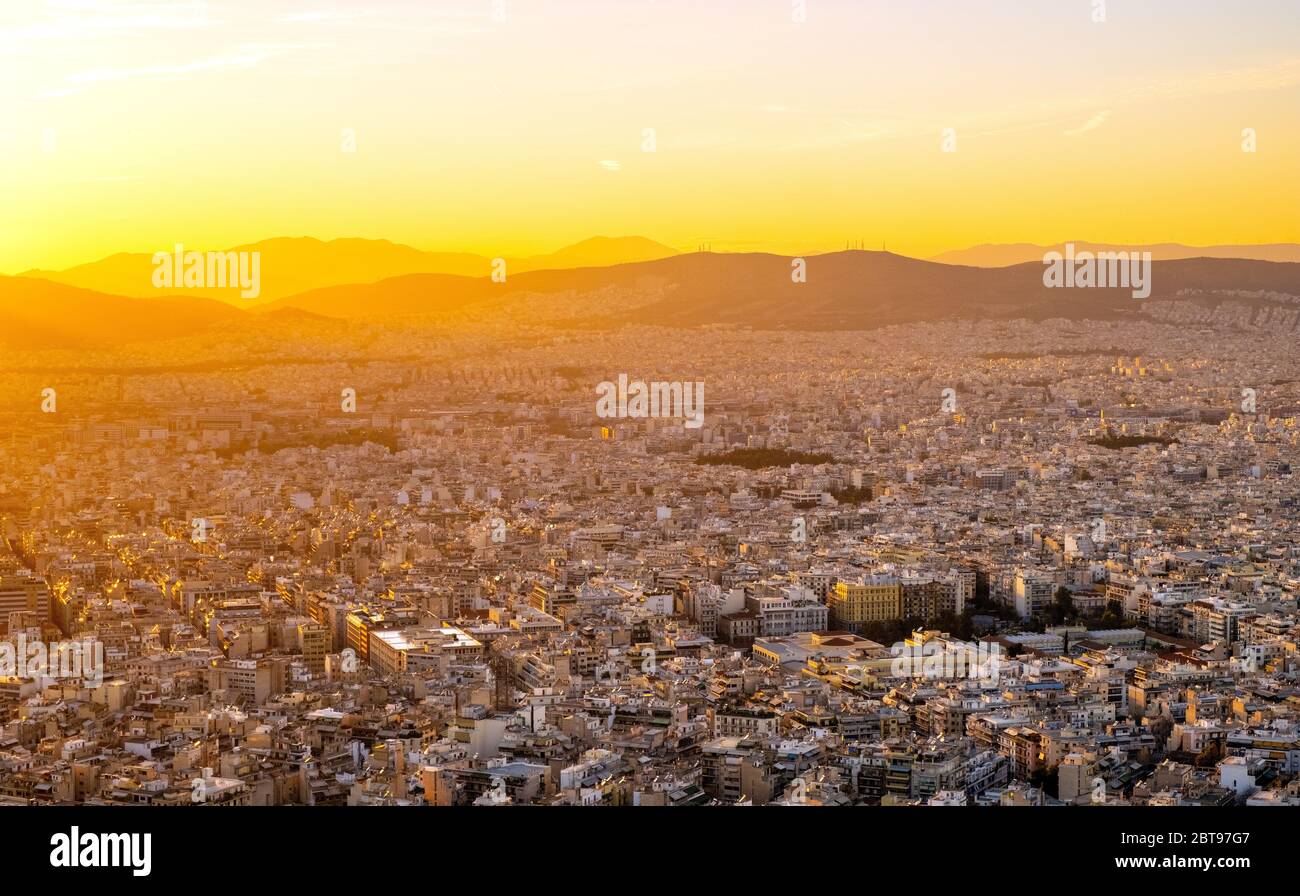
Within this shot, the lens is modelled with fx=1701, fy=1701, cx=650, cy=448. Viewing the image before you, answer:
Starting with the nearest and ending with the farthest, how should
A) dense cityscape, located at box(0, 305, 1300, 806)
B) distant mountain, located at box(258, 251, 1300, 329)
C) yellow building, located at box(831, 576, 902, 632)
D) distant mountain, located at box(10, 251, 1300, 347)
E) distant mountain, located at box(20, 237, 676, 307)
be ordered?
dense cityscape, located at box(0, 305, 1300, 806), yellow building, located at box(831, 576, 902, 632), distant mountain, located at box(20, 237, 676, 307), distant mountain, located at box(10, 251, 1300, 347), distant mountain, located at box(258, 251, 1300, 329)

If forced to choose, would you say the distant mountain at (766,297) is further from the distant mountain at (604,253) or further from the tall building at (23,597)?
the tall building at (23,597)

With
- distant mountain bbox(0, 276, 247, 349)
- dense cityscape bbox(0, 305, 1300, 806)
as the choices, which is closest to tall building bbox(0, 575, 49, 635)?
dense cityscape bbox(0, 305, 1300, 806)

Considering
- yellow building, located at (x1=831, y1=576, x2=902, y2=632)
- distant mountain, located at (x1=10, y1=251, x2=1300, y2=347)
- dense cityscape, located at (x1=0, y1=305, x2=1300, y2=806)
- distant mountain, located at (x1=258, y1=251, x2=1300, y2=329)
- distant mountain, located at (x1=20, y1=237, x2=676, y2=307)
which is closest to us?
dense cityscape, located at (x1=0, y1=305, x2=1300, y2=806)

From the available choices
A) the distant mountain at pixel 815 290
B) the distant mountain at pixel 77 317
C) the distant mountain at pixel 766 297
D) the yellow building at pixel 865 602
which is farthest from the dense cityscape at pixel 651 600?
the distant mountain at pixel 815 290

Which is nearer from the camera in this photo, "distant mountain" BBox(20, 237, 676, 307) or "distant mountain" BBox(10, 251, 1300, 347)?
"distant mountain" BBox(20, 237, 676, 307)

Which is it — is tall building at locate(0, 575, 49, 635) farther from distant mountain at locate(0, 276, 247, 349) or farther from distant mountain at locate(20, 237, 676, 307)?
distant mountain at locate(0, 276, 247, 349)

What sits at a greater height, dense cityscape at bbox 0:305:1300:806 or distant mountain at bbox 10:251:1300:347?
distant mountain at bbox 10:251:1300:347
